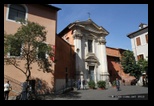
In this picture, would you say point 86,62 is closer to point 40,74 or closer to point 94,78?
point 94,78

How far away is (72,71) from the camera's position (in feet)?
68.7

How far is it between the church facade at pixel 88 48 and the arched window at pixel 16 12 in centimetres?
1036

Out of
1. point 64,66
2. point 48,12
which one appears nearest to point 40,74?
point 64,66

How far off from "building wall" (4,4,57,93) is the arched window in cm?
43

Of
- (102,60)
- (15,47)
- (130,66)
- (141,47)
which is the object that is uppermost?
(141,47)

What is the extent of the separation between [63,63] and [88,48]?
796 centimetres

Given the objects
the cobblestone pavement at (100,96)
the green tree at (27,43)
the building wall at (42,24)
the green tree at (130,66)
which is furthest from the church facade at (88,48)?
the green tree at (27,43)

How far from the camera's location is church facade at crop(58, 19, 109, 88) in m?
22.3

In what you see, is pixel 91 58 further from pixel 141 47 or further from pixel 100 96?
pixel 100 96

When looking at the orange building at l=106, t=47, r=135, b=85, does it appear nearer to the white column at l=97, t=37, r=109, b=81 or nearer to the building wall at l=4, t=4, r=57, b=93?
the white column at l=97, t=37, r=109, b=81

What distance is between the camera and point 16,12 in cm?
1366

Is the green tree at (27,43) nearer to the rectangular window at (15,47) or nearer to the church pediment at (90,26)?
the rectangular window at (15,47)

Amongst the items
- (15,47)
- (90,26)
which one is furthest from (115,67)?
(15,47)

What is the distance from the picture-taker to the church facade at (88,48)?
22312 millimetres
